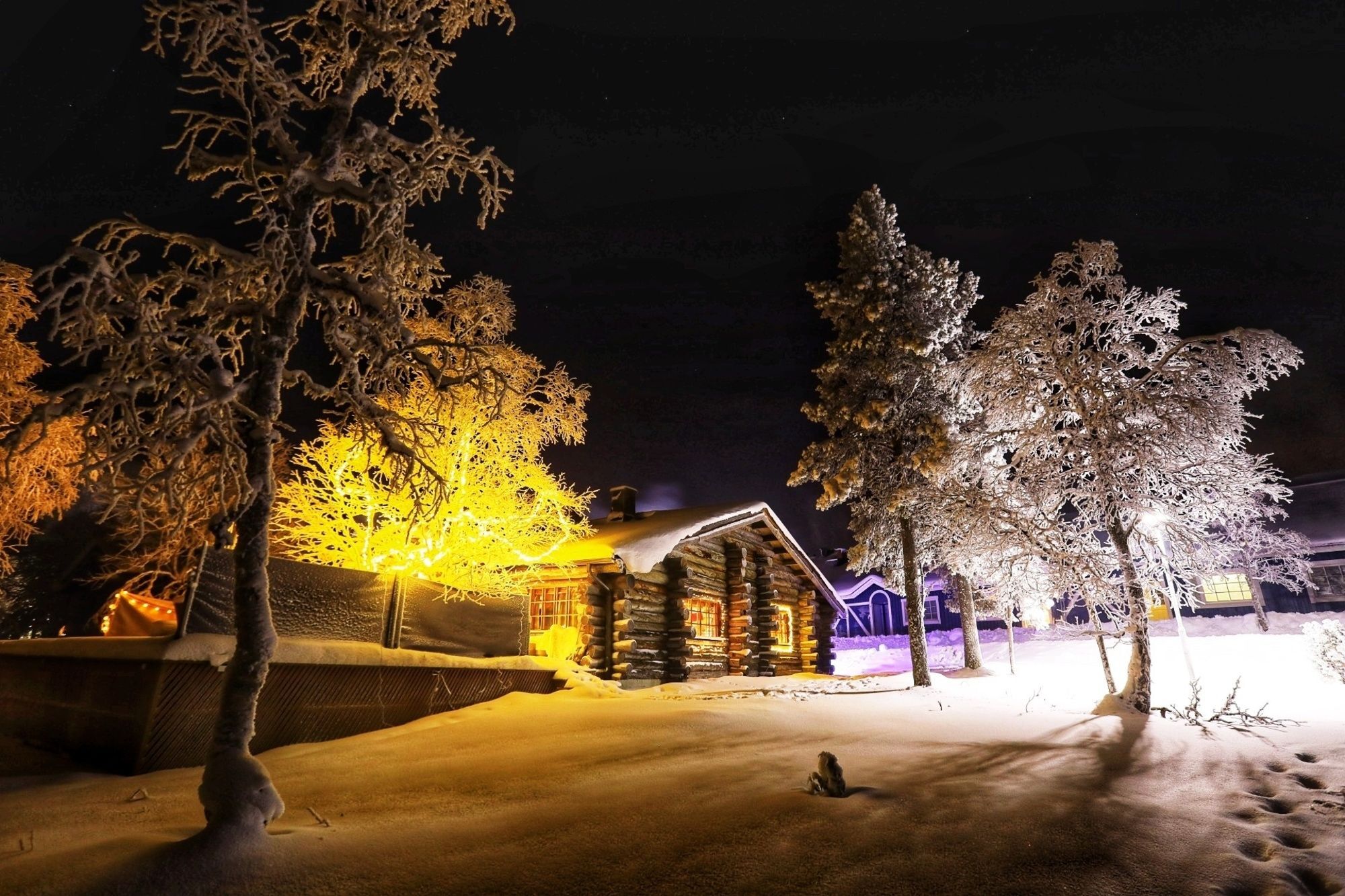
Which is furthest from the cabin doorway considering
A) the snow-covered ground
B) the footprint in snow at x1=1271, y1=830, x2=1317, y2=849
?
the footprint in snow at x1=1271, y1=830, x2=1317, y2=849

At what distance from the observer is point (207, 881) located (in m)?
3.63

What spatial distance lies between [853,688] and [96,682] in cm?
1461

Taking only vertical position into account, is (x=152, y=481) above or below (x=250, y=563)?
above

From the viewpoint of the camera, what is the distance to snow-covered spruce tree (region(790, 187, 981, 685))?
60.8ft

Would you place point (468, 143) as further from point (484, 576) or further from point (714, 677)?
point (714, 677)

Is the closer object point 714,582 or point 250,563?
point 250,563

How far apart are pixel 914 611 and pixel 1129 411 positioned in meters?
8.50

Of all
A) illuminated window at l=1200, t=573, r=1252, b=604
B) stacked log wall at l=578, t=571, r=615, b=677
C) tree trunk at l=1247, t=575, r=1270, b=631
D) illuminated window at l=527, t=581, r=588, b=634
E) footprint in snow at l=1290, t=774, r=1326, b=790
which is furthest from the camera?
illuminated window at l=1200, t=573, r=1252, b=604

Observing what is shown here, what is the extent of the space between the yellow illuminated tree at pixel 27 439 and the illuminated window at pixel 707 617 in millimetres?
16535

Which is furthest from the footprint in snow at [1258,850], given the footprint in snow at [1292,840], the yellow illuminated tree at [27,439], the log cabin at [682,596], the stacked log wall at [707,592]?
the yellow illuminated tree at [27,439]

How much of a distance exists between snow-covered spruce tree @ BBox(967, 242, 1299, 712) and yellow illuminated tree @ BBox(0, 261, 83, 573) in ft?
69.7

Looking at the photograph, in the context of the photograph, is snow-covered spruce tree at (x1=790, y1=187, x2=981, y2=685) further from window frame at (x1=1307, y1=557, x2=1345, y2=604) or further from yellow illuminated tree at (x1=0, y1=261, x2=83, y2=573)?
window frame at (x1=1307, y1=557, x2=1345, y2=604)

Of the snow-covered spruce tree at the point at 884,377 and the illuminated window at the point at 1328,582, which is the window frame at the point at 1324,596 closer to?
the illuminated window at the point at 1328,582

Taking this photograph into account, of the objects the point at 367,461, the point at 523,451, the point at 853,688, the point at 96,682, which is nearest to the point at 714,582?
the point at 853,688
